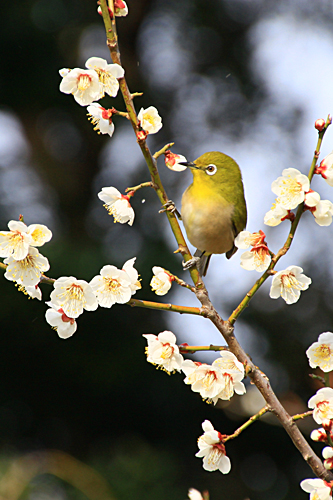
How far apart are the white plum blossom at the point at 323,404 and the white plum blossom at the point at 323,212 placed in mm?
247

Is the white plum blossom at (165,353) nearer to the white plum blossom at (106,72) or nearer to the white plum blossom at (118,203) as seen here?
the white plum blossom at (118,203)

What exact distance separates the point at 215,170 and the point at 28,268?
27.6 inches

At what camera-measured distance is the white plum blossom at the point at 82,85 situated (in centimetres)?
77

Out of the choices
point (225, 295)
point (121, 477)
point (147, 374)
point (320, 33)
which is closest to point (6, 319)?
point (147, 374)

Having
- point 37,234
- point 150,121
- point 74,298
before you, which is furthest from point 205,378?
point 150,121

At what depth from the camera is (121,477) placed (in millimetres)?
1729

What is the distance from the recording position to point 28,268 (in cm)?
71

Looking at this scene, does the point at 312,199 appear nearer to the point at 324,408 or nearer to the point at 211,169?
the point at 324,408

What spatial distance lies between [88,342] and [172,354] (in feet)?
4.54

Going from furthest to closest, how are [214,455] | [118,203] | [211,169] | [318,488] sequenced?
[211,169] < [118,203] < [214,455] < [318,488]

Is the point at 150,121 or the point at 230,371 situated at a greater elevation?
the point at 150,121

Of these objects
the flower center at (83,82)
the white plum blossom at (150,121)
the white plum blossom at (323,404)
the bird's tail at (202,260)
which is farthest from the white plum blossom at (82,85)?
the bird's tail at (202,260)

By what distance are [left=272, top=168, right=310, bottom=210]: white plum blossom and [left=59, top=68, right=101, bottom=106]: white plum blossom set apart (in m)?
0.34

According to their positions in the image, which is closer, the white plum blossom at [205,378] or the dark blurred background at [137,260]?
the white plum blossom at [205,378]
